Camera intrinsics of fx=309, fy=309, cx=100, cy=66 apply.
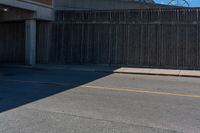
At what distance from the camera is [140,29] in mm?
18750

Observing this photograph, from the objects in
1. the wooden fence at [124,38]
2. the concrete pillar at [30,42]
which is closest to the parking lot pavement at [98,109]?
the wooden fence at [124,38]

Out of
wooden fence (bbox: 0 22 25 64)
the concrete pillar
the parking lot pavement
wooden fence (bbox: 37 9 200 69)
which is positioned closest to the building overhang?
the concrete pillar

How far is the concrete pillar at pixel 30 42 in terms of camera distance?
20188mm

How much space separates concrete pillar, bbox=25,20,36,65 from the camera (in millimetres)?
20188

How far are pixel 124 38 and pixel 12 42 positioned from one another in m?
8.55

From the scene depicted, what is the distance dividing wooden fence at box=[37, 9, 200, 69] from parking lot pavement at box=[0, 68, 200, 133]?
726 centimetres

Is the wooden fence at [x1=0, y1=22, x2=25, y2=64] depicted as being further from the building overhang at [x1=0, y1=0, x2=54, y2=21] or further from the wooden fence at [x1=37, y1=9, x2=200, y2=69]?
the wooden fence at [x1=37, y1=9, x2=200, y2=69]

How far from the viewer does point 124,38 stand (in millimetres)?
19172

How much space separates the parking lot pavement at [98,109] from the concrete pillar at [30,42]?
30.7ft

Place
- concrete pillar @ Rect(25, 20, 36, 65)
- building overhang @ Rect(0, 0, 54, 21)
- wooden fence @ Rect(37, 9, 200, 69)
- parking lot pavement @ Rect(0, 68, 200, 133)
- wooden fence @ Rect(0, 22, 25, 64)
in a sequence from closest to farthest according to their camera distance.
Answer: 1. parking lot pavement @ Rect(0, 68, 200, 133)
2. wooden fence @ Rect(37, 9, 200, 69)
3. building overhang @ Rect(0, 0, 54, 21)
4. concrete pillar @ Rect(25, 20, 36, 65)
5. wooden fence @ Rect(0, 22, 25, 64)

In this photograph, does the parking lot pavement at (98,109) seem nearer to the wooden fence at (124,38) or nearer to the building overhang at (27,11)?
the wooden fence at (124,38)

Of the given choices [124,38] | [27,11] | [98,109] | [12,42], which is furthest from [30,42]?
[98,109]

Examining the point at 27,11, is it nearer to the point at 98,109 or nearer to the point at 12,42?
the point at 12,42

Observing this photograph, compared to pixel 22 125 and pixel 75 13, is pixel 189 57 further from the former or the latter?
pixel 22 125
